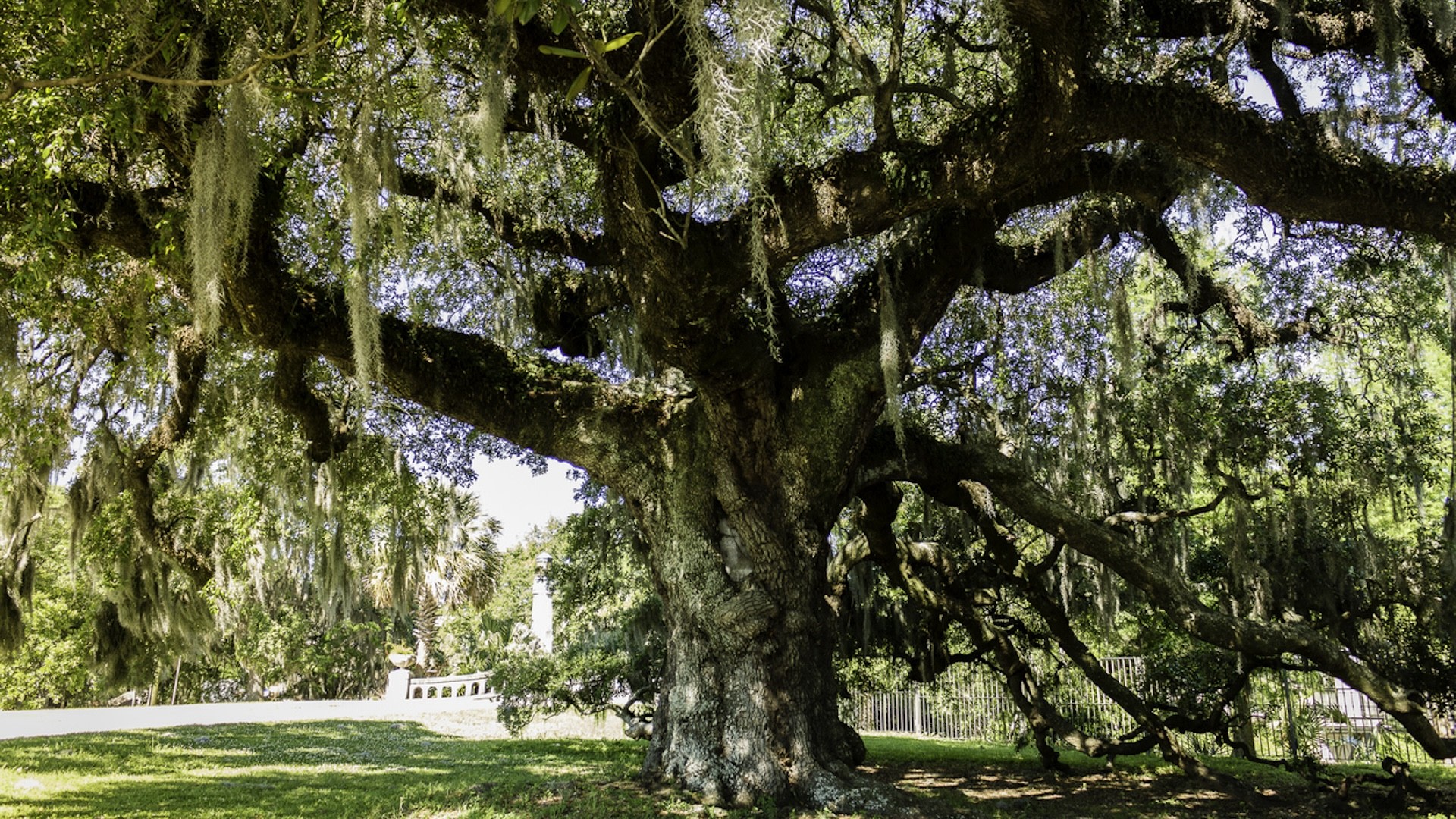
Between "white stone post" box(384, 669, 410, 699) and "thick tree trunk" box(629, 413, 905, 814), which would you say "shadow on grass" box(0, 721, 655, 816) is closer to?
"thick tree trunk" box(629, 413, 905, 814)

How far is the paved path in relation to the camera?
36.7 ft

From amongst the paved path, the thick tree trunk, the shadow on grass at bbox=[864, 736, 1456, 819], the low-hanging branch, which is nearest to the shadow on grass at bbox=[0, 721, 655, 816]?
the thick tree trunk

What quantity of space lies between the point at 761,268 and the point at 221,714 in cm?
1435

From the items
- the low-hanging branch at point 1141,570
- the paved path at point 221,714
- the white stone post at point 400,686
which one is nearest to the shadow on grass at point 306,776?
the paved path at point 221,714

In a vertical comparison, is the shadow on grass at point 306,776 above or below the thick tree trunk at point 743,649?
below

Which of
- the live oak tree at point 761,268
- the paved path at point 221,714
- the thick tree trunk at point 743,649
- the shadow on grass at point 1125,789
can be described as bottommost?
the paved path at point 221,714

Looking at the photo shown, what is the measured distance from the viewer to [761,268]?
463 centimetres

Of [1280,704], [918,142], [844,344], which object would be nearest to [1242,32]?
[918,142]

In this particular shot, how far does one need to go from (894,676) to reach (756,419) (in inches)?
335

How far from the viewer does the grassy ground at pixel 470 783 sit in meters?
5.48

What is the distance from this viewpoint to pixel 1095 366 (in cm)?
868

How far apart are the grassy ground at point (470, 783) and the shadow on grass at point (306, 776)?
0.8 inches

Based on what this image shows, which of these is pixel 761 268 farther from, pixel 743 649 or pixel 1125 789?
pixel 1125 789

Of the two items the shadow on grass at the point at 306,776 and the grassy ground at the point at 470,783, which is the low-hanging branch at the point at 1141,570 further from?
the shadow on grass at the point at 306,776
